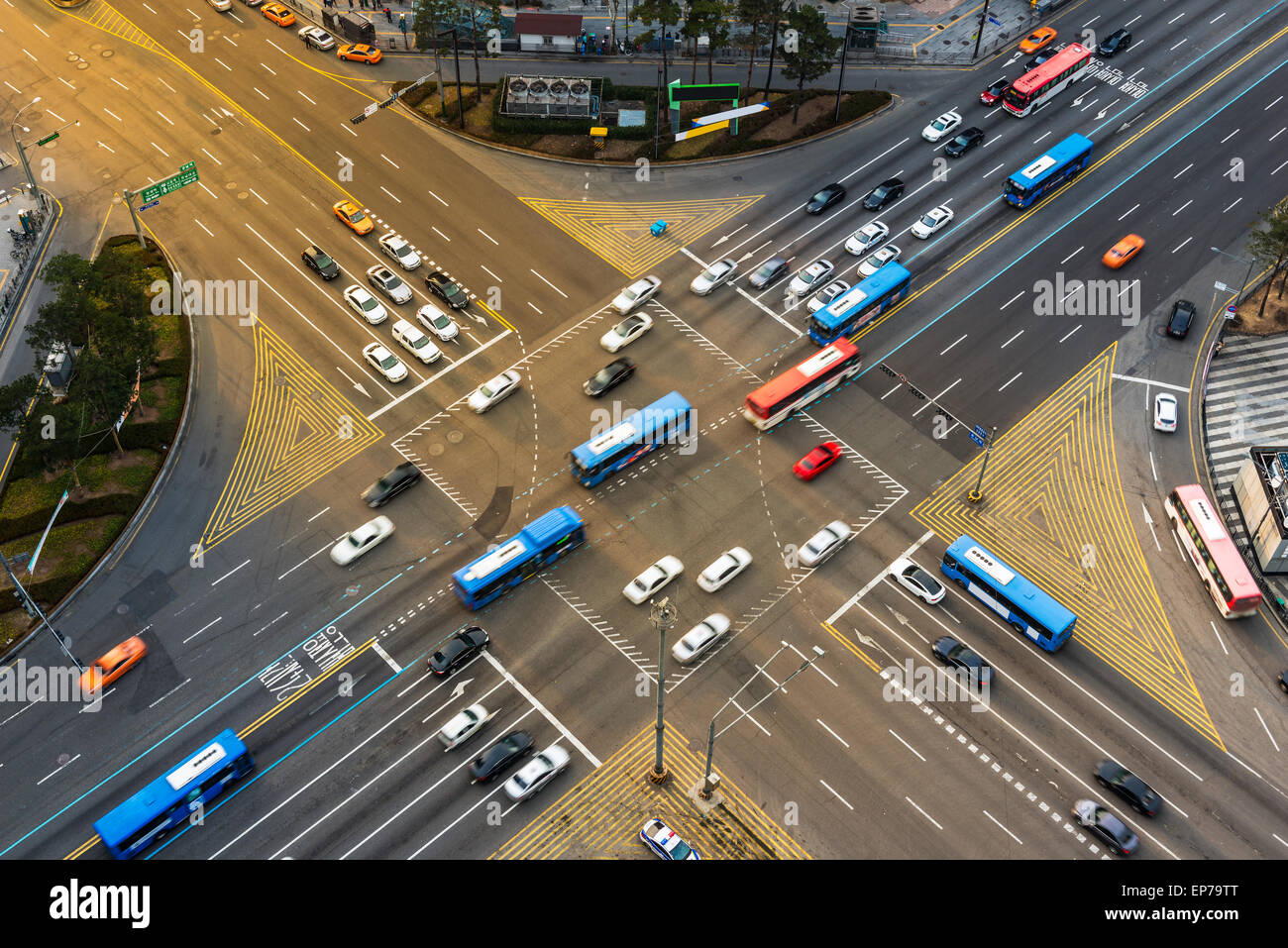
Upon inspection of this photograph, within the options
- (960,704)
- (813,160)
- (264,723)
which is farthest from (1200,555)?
(264,723)

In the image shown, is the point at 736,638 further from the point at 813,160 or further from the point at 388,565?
the point at 813,160

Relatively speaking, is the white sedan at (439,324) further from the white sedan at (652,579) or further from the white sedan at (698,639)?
the white sedan at (698,639)

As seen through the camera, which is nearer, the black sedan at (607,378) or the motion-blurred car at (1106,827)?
the motion-blurred car at (1106,827)

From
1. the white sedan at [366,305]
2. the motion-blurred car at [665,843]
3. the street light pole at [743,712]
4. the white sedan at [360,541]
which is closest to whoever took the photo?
the motion-blurred car at [665,843]

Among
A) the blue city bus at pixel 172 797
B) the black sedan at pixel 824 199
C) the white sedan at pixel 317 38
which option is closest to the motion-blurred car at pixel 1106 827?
the blue city bus at pixel 172 797

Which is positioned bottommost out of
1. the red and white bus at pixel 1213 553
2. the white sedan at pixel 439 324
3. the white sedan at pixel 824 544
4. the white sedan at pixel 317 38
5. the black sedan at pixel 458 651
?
the black sedan at pixel 458 651

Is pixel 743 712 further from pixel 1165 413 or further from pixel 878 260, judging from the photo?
pixel 878 260

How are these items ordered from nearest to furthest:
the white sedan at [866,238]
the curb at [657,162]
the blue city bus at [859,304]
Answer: the blue city bus at [859,304] < the white sedan at [866,238] < the curb at [657,162]
